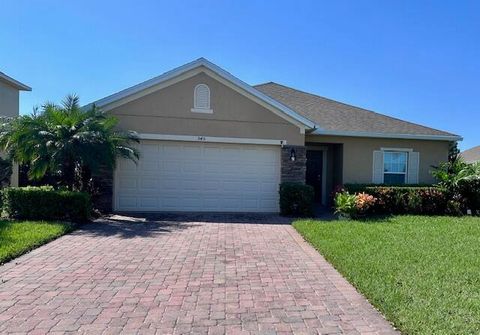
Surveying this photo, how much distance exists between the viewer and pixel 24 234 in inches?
327

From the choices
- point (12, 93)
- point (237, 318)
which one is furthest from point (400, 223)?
point (12, 93)

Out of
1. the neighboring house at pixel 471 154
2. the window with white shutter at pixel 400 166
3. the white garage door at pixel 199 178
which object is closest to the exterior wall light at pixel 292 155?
the white garage door at pixel 199 178

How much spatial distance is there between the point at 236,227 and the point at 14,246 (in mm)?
5244

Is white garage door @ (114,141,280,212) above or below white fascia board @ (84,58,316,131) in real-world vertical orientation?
below

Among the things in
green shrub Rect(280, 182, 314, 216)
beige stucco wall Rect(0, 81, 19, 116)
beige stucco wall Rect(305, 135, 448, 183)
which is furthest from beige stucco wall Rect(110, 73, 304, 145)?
beige stucco wall Rect(0, 81, 19, 116)

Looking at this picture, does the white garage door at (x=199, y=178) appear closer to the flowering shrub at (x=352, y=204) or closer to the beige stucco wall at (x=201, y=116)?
the beige stucco wall at (x=201, y=116)

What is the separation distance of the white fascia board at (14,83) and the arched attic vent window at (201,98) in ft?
32.4

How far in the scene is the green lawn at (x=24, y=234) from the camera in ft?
23.1

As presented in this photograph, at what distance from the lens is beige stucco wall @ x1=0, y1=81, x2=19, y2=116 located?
17.4 meters

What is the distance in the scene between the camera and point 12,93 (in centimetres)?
1844

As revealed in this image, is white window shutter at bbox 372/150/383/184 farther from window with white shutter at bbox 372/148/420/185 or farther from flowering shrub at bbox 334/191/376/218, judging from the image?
flowering shrub at bbox 334/191/376/218

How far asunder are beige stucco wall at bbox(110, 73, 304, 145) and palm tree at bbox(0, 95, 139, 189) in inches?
49.6

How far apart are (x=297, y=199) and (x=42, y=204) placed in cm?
748

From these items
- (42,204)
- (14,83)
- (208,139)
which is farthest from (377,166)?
(14,83)
